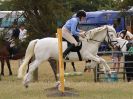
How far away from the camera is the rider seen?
52.9 feet

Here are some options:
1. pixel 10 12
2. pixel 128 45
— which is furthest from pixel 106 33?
pixel 10 12

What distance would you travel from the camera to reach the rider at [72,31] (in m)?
16.1

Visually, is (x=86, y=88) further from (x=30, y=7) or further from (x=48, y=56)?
(x=30, y=7)

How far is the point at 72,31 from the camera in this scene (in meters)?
16.2

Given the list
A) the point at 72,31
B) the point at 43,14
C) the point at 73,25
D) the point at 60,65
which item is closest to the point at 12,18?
the point at 43,14

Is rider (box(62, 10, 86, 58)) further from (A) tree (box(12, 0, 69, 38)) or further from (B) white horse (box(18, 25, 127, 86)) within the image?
(A) tree (box(12, 0, 69, 38))

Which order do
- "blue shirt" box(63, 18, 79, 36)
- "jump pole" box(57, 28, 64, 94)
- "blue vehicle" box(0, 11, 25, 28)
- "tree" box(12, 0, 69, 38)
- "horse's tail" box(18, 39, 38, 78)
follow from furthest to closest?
"blue vehicle" box(0, 11, 25, 28)
"tree" box(12, 0, 69, 38)
"horse's tail" box(18, 39, 38, 78)
"blue shirt" box(63, 18, 79, 36)
"jump pole" box(57, 28, 64, 94)

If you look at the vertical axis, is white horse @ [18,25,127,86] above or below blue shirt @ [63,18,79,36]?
below

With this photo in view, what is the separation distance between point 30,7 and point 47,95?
23.9ft

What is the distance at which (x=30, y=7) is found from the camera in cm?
2148

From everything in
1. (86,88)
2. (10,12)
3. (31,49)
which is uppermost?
(10,12)

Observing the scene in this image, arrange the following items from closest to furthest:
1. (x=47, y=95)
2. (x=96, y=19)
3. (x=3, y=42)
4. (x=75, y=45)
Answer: (x=47, y=95) → (x=75, y=45) → (x=3, y=42) → (x=96, y=19)

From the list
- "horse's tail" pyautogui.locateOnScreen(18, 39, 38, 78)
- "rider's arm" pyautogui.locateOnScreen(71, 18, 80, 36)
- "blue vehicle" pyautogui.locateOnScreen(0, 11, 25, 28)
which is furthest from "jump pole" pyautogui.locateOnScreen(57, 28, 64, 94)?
"blue vehicle" pyautogui.locateOnScreen(0, 11, 25, 28)

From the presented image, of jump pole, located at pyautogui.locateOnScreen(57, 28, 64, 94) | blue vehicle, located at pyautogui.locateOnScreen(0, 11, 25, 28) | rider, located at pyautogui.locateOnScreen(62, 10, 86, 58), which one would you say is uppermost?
blue vehicle, located at pyautogui.locateOnScreen(0, 11, 25, 28)
